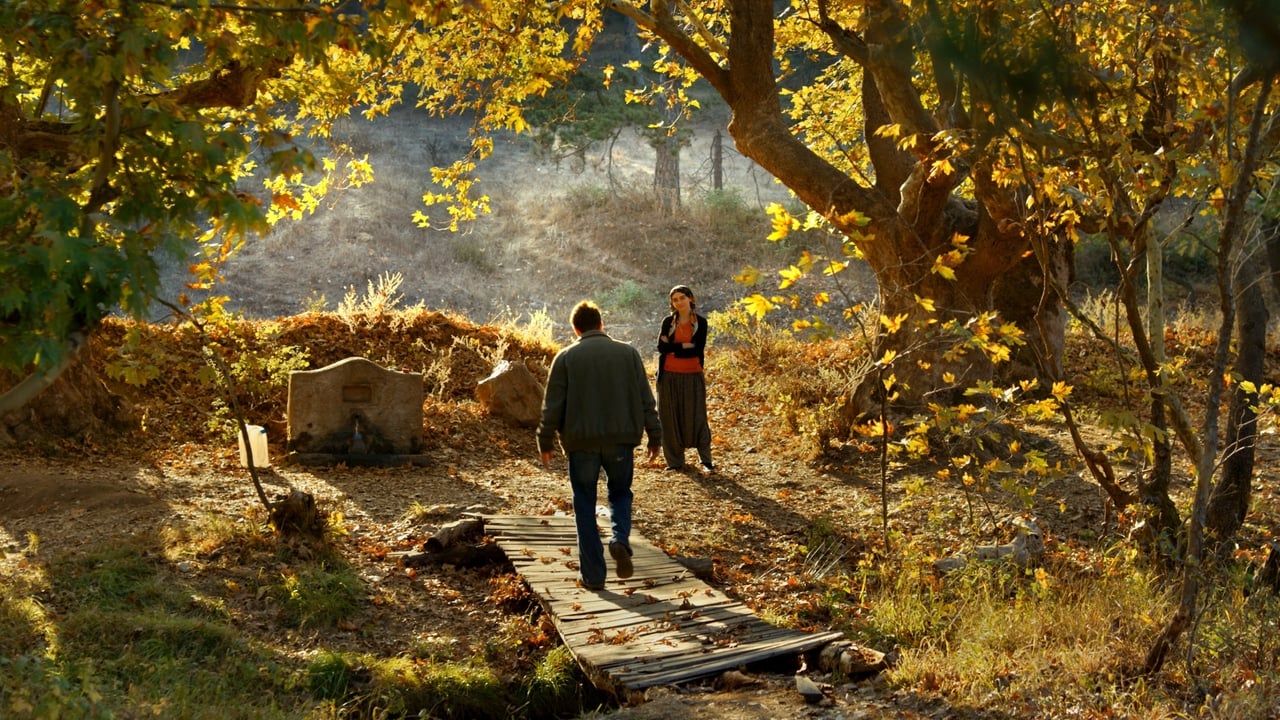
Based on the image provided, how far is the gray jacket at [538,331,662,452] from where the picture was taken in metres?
6.52

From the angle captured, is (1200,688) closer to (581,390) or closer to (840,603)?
(840,603)

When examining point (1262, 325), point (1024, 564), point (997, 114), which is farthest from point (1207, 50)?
point (1024, 564)

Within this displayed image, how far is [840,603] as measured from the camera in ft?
22.9

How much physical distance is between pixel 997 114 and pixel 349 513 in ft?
19.3

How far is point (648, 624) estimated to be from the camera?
6219mm

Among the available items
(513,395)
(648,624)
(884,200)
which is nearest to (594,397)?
(648,624)

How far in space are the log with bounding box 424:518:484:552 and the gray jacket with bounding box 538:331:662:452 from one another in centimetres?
154

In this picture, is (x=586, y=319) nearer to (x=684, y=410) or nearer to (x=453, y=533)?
(x=453, y=533)

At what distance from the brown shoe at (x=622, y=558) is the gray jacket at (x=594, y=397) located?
2.25ft

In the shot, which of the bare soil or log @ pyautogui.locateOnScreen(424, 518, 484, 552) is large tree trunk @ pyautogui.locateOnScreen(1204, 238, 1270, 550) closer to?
the bare soil

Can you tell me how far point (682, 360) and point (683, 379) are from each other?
0.20 metres

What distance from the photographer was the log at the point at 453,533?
777cm

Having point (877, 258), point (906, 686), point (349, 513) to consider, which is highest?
point (877, 258)

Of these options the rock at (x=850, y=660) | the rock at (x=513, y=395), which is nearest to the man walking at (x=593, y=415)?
the rock at (x=850, y=660)
